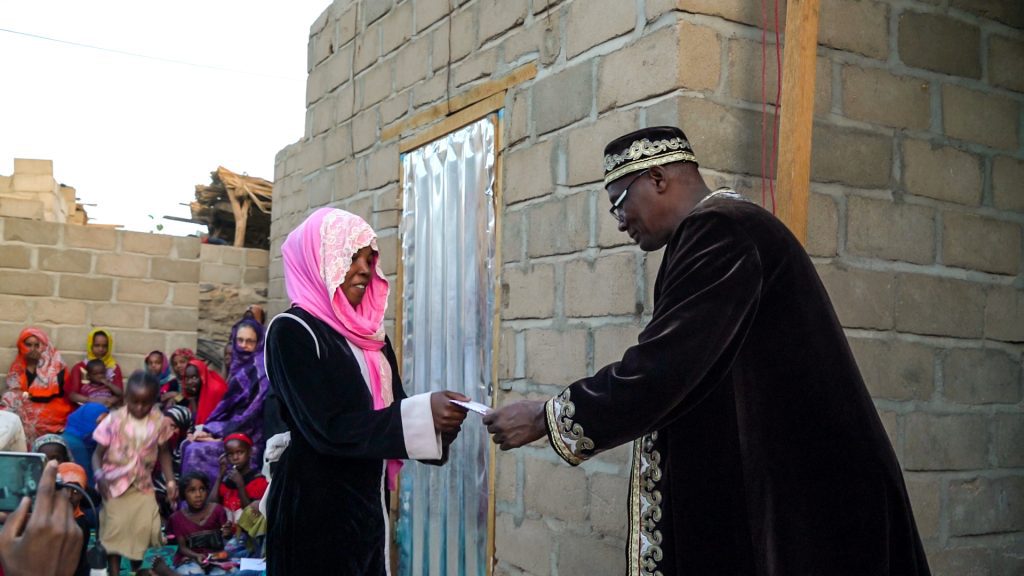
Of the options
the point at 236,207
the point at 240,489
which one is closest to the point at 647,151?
the point at 240,489

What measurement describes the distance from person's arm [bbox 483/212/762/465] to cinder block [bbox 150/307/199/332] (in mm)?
9147

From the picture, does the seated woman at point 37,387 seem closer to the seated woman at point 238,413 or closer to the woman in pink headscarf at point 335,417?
the seated woman at point 238,413

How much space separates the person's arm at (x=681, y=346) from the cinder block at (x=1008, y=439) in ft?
7.28

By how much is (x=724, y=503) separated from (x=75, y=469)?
15.1 feet

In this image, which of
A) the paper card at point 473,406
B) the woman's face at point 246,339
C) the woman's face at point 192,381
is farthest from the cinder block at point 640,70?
the woman's face at point 192,381

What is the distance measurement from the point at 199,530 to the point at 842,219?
5333mm

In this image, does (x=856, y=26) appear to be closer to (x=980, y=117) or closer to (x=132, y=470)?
(x=980, y=117)

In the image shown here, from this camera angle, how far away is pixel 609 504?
3604mm

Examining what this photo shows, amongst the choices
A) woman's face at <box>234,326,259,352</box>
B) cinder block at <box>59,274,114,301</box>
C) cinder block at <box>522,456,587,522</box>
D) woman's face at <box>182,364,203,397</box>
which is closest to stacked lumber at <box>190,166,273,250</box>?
cinder block at <box>59,274,114,301</box>

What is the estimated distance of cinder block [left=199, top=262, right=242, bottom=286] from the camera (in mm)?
11234

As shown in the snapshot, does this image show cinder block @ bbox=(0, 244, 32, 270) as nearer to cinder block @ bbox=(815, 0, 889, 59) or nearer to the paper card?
the paper card

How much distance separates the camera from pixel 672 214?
258 centimetres

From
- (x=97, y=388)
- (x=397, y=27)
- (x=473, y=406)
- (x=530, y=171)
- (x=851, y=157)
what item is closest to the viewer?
(x=473, y=406)

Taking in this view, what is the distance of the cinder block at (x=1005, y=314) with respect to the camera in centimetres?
398
